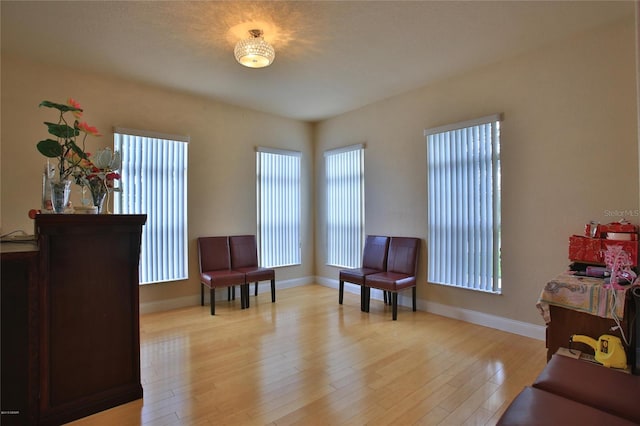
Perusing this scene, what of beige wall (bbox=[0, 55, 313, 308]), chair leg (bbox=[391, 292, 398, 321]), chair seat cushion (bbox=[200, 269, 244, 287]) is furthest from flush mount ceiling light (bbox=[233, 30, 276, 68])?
chair leg (bbox=[391, 292, 398, 321])

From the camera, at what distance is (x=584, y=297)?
232cm

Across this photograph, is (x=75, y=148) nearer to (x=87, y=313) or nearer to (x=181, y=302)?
(x=87, y=313)

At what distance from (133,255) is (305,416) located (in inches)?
63.0

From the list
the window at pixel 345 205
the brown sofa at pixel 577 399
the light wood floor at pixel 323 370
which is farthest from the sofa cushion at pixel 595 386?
the window at pixel 345 205

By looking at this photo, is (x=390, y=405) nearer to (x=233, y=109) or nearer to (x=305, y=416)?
(x=305, y=416)

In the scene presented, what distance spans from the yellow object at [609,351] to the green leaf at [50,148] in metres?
3.78

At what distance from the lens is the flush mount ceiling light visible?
2885mm

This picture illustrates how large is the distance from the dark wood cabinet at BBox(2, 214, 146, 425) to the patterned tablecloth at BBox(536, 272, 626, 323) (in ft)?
9.99

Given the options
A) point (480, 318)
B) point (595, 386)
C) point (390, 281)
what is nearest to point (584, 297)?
point (595, 386)

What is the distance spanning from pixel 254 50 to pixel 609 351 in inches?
136

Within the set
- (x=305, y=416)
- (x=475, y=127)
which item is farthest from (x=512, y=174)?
(x=305, y=416)

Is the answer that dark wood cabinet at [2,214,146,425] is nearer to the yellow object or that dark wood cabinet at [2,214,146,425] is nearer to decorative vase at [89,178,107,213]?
decorative vase at [89,178,107,213]

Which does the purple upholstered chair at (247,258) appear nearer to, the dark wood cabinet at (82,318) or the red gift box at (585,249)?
the dark wood cabinet at (82,318)

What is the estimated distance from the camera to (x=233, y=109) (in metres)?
5.07
